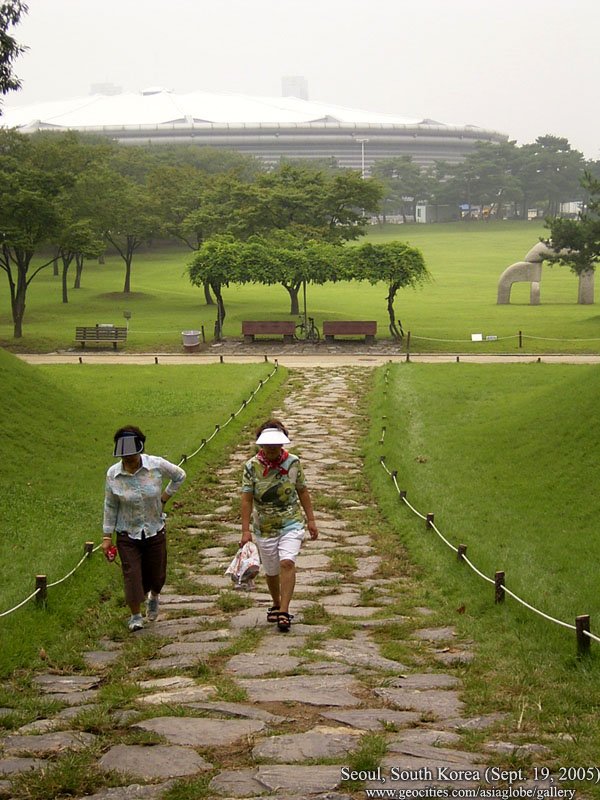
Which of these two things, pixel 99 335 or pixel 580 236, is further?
pixel 580 236

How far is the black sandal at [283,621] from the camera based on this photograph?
726 centimetres

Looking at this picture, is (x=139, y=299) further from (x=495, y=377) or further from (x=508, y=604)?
(x=508, y=604)

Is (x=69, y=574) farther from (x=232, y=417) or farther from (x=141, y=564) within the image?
(x=232, y=417)

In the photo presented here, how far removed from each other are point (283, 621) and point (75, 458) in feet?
25.6

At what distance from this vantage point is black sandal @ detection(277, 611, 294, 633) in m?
7.26

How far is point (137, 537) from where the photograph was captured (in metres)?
7.68

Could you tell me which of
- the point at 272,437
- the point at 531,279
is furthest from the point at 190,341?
the point at 272,437

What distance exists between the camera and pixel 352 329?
106ft

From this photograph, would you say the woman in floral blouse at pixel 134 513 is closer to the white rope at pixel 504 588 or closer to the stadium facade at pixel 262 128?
the white rope at pixel 504 588

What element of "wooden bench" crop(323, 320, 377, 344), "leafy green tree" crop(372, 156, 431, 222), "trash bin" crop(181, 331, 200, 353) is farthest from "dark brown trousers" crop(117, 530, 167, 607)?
"leafy green tree" crop(372, 156, 431, 222)

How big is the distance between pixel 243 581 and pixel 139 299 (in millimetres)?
40617

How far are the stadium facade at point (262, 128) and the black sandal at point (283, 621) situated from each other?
129 meters

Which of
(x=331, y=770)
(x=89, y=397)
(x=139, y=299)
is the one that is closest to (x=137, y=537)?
(x=331, y=770)

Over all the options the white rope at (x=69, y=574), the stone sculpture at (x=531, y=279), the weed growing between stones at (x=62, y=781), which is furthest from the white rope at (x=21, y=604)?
the stone sculpture at (x=531, y=279)
